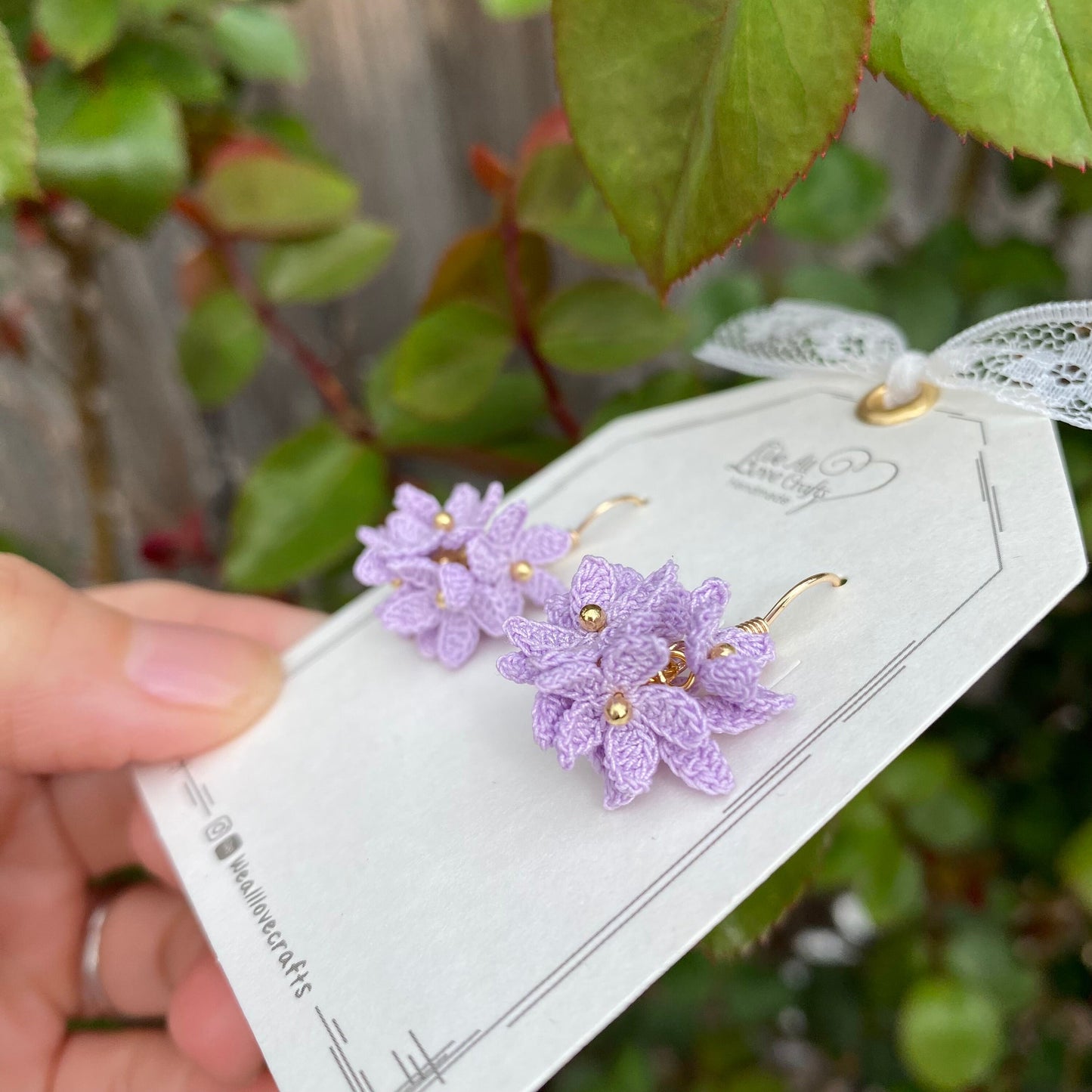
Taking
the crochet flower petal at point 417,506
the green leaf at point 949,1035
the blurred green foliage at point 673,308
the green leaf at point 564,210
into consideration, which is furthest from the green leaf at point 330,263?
the green leaf at point 949,1035

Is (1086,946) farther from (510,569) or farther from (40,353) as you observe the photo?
(40,353)

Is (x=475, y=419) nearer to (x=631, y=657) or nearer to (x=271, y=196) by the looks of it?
(x=271, y=196)

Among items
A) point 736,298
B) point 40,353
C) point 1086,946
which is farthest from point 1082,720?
point 40,353

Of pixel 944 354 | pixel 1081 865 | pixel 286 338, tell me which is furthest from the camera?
pixel 286 338

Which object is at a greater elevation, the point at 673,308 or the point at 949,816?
the point at 673,308

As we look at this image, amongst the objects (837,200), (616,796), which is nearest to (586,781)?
(616,796)

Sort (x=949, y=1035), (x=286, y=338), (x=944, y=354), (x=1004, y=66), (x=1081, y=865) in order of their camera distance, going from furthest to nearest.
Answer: (x=286, y=338), (x=949, y=1035), (x=1081, y=865), (x=944, y=354), (x=1004, y=66)

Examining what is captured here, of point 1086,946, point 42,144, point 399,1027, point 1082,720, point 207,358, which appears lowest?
point 1086,946
